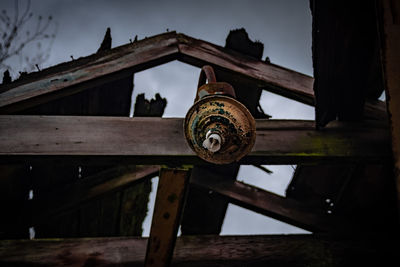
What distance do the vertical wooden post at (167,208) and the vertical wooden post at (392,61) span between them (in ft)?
3.09

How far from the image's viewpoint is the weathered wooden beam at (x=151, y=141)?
5.46 feet

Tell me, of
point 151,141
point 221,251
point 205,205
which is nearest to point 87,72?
point 151,141

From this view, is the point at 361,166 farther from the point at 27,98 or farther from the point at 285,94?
the point at 27,98

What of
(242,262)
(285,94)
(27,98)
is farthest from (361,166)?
(27,98)

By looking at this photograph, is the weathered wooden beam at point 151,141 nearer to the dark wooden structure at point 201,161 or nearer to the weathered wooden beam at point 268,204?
the dark wooden structure at point 201,161

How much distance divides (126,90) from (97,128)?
975 millimetres

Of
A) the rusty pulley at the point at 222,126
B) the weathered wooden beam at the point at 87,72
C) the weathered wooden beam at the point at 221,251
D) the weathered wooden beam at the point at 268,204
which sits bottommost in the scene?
the weathered wooden beam at the point at 221,251

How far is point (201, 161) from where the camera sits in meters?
1.65

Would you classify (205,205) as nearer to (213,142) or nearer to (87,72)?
(87,72)

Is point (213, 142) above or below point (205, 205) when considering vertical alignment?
below

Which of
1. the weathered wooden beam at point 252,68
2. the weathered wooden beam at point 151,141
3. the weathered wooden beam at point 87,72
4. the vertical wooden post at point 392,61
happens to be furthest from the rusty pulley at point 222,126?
the weathered wooden beam at point 87,72

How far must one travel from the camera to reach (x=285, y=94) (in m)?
2.31

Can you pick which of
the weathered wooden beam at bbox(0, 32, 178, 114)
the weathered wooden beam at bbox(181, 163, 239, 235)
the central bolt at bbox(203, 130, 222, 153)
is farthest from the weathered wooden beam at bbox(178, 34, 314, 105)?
the central bolt at bbox(203, 130, 222, 153)

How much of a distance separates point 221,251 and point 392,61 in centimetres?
163
